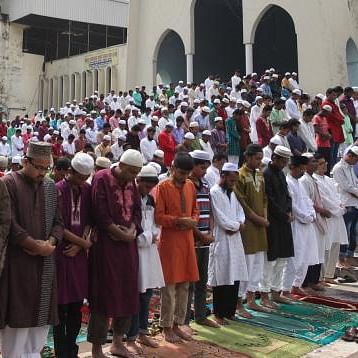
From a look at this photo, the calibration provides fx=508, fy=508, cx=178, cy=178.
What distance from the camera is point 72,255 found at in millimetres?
3766

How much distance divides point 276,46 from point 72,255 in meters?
22.1

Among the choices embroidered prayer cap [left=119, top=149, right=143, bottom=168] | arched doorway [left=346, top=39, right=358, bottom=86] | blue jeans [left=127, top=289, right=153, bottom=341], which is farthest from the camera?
arched doorway [left=346, top=39, right=358, bottom=86]

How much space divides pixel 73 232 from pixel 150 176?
88cm

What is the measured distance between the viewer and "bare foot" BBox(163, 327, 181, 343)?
4512mm

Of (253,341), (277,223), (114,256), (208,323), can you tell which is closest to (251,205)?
(277,223)

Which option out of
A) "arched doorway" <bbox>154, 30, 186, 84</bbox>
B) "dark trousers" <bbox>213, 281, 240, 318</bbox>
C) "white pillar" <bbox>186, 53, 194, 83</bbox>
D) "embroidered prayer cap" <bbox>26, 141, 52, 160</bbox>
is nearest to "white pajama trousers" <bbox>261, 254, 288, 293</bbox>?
"dark trousers" <bbox>213, 281, 240, 318</bbox>

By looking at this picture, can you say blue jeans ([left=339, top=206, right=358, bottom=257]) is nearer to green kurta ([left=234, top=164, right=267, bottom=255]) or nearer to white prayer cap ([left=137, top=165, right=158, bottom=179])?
green kurta ([left=234, top=164, right=267, bottom=255])

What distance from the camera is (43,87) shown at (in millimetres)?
31719

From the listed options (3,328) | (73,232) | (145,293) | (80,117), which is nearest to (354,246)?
(145,293)

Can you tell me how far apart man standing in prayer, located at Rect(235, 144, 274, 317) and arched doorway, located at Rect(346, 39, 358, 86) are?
42.6 ft

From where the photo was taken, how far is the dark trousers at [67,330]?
3828 millimetres

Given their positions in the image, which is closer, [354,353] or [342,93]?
[354,353]

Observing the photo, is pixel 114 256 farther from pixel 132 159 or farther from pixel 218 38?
pixel 218 38

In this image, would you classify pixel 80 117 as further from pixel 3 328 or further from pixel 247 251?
pixel 3 328
